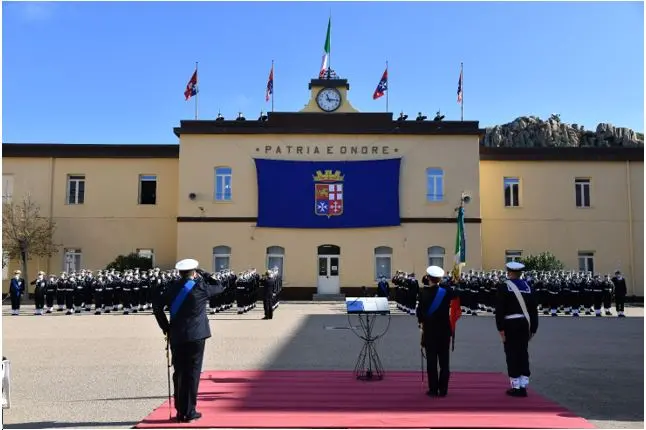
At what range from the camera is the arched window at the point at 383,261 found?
32.0 meters

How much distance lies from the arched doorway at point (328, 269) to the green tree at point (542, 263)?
851cm

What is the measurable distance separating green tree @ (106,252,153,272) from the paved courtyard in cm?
1086

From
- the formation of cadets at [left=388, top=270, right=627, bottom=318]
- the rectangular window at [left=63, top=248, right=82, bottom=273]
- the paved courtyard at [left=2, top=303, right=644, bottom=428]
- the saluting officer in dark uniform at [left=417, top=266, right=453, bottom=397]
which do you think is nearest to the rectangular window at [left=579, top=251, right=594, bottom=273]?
the formation of cadets at [left=388, top=270, right=627, bottom=318]

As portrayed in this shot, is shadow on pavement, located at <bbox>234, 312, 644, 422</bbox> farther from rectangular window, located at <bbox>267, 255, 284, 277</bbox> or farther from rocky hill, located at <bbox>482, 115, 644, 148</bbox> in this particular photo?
rocky hill, located at <bbox>482, 115, 644, 148</bbox>

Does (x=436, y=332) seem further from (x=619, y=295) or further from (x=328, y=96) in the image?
(x=328, y=96)

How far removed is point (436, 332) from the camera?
26.8 ft

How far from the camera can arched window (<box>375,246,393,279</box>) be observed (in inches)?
1259

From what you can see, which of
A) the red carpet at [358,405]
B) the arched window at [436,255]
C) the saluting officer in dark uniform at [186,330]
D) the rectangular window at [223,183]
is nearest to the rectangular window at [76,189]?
the rectangular window at [223,183]

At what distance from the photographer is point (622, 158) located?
33562mm

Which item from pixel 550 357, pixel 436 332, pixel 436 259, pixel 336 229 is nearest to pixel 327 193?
pixel 336 229

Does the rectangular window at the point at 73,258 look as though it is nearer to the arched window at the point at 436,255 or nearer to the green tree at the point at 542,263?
the arched window at the point at 436,255

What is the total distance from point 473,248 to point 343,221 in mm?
6140

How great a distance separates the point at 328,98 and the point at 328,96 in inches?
3.8

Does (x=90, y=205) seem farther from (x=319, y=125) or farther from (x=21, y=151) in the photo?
(x=319, y=125)
